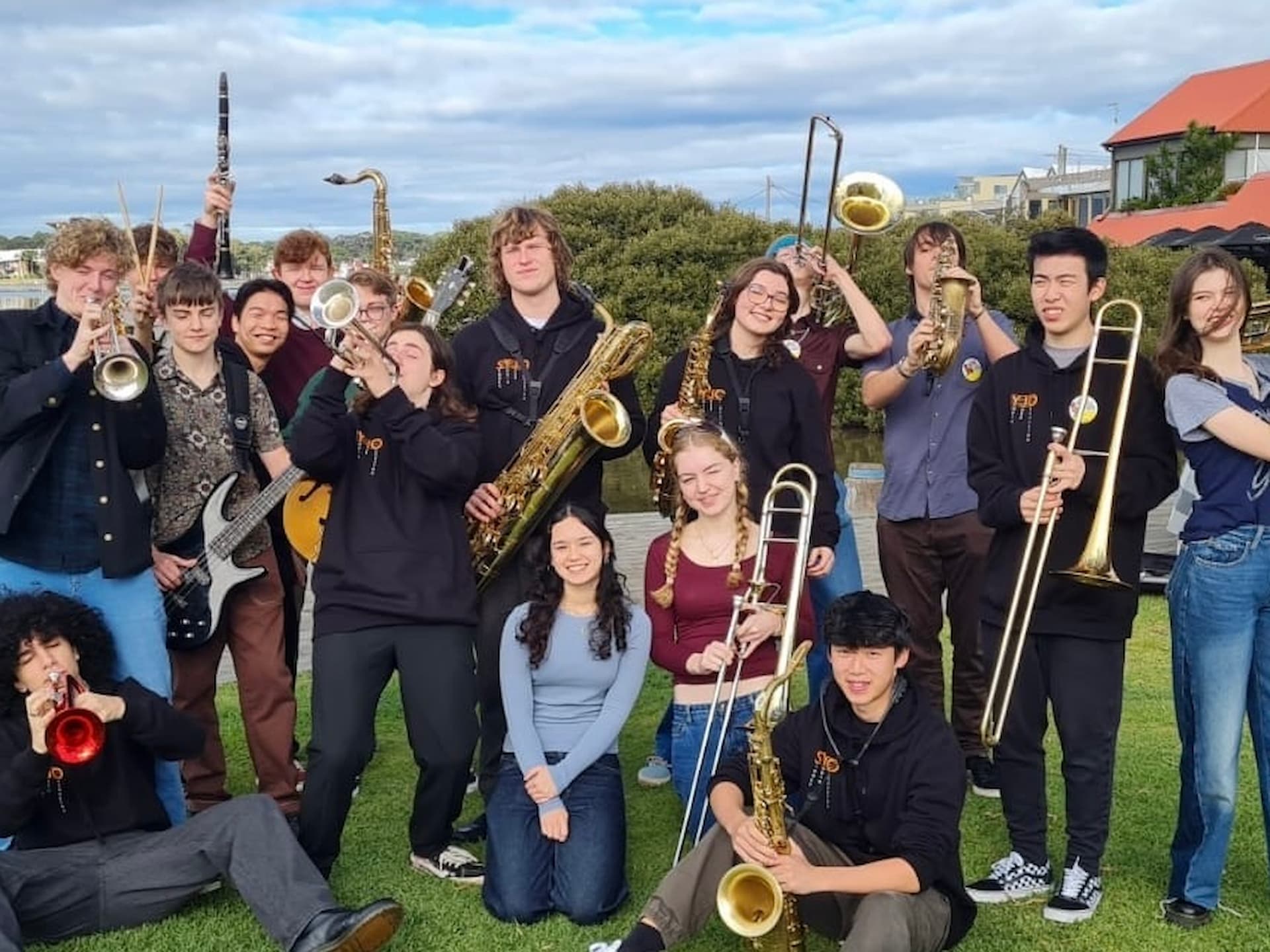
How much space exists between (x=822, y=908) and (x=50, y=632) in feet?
7.96

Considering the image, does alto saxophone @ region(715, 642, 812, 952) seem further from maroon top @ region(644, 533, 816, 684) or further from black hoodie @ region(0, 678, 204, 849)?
black hoodie @ region(0, 678, 204, 849)

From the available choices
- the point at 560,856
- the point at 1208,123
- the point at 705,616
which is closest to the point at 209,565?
the point at 560,856

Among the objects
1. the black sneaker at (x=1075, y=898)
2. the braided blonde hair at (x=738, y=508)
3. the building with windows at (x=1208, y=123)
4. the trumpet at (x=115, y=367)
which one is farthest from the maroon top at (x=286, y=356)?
the building with windows at (x=1208, y=123)

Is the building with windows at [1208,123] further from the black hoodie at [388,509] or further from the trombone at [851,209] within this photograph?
the black hoodie at [388,509]

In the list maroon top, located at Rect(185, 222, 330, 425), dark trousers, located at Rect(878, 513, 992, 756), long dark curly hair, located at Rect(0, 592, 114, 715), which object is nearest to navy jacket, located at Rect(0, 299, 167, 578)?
long dark curly hair, located at Rect(0, 592, 114, 715)

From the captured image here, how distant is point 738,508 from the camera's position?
4.49 m

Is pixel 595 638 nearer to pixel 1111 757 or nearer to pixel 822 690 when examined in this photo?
pixel 822 690

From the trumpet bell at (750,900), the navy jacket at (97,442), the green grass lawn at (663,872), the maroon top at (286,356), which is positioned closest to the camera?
the trumpet bell at (750,900)

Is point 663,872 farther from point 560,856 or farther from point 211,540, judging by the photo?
point 211,540

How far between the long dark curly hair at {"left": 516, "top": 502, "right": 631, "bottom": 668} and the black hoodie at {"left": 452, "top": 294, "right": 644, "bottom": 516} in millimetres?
306

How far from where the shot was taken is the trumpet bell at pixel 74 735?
3.62m

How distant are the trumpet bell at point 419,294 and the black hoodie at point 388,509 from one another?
1.43 m

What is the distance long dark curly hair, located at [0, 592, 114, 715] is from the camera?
383 cm

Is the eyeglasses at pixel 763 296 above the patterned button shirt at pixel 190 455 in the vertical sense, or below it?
above
